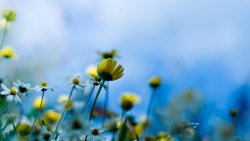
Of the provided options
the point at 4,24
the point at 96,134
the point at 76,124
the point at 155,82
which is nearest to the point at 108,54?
the point at 155,82

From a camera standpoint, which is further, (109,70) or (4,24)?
(4,24)

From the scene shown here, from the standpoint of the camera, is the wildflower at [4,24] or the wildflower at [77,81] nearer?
the wildflower at [77,81]

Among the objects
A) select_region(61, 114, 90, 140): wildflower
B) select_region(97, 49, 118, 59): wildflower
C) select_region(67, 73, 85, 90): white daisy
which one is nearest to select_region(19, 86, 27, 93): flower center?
select_region(67, 73, 85, 90): white daisy

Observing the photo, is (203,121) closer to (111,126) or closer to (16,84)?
(111,126)

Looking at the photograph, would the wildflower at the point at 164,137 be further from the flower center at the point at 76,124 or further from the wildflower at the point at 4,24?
the wildflower at the point at 4,24

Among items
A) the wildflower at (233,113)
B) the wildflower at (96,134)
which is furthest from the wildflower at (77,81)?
the wildflower at (233,113)

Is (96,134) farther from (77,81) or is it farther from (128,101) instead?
(128,101)
